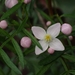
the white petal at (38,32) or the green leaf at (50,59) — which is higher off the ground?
the white petal at (38,32)

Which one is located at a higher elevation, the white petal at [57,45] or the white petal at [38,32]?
the white petal at [38,32]

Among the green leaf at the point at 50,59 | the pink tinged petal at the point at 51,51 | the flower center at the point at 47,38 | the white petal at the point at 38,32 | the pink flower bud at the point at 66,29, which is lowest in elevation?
the green leaf at the point at 50,59

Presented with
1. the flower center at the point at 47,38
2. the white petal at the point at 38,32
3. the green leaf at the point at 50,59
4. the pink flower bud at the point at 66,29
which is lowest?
the green leaf at the point at 50,59

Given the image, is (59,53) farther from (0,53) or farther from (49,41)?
(0,53)

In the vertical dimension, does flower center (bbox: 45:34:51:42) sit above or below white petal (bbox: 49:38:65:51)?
above

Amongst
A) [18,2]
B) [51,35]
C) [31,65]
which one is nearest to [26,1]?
[18,2]

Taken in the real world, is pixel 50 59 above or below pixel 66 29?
below

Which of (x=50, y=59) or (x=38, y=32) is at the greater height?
(x=38, y=32)

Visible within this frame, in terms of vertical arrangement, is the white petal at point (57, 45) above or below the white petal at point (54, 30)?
below
